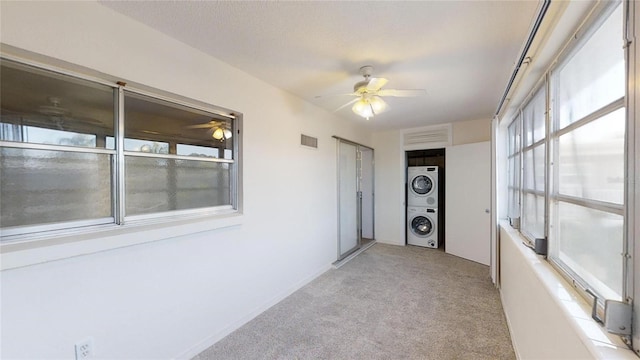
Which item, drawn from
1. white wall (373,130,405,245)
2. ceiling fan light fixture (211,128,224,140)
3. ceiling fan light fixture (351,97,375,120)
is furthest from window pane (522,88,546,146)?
white wall (373,130,405,245)

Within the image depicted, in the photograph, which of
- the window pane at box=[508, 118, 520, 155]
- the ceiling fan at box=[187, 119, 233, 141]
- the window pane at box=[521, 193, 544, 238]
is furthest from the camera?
the window pane at box=[508, 118, 520, 155]

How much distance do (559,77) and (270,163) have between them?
234 centimetres

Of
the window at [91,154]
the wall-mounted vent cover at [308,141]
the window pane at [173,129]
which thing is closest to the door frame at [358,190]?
the wall-mounted vent cover at [308,141]

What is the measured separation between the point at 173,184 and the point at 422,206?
4.39 meters

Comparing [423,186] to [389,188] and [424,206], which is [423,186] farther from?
[389,188]

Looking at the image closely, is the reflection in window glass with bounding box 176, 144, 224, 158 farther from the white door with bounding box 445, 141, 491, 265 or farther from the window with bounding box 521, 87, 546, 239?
the white door with bounding box 445, 141, 491, 265

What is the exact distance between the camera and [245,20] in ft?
5.19

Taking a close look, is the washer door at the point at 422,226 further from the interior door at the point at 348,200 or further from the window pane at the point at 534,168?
the window pane at the point at 534,168

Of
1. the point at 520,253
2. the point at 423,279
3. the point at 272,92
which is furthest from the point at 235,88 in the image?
the point at 423,279

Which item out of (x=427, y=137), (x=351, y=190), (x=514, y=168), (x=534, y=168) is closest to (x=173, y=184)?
(x=534, y=168)

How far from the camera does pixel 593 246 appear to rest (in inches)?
43.2

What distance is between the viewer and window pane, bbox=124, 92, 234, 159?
5.57 feet

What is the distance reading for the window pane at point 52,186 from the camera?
4.02ft

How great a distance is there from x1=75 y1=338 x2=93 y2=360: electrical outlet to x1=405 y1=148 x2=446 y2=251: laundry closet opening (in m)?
4.80
